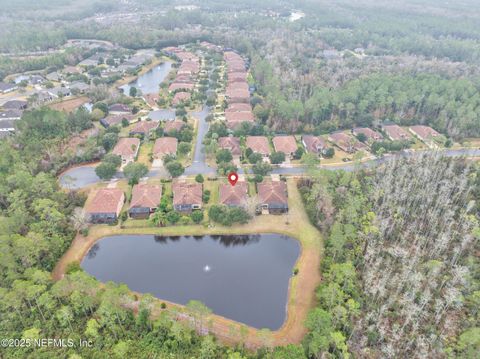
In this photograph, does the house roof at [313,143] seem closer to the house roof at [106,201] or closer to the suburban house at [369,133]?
the suburban house at [369,133]

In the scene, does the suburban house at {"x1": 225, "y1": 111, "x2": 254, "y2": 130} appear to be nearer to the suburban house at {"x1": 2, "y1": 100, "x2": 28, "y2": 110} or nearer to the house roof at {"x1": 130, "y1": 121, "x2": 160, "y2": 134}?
the house roof at {"x1": 130, "y1": 121, "x2": 160, "y2": 134}

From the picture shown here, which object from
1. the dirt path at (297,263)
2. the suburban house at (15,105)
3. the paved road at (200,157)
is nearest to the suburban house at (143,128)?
the paved road at (200,157)

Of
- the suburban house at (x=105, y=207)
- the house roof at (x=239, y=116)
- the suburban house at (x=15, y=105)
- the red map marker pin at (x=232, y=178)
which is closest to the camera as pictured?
the suburban house at (x=105, y=207)

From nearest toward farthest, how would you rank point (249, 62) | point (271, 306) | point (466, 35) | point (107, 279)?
point (271, 306) < point (107, 279) < point (249, 62) < point (466, 35)

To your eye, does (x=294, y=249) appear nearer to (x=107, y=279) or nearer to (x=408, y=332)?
(x=408, y=332)

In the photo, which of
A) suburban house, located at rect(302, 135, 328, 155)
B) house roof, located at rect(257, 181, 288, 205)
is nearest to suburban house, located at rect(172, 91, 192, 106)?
suburban house, located at rect(302, 135, 328, 155)

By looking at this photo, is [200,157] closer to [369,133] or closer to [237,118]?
[237,118]

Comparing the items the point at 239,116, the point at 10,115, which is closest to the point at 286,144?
the point at 239,116

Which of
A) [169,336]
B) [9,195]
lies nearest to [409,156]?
[169,336]
